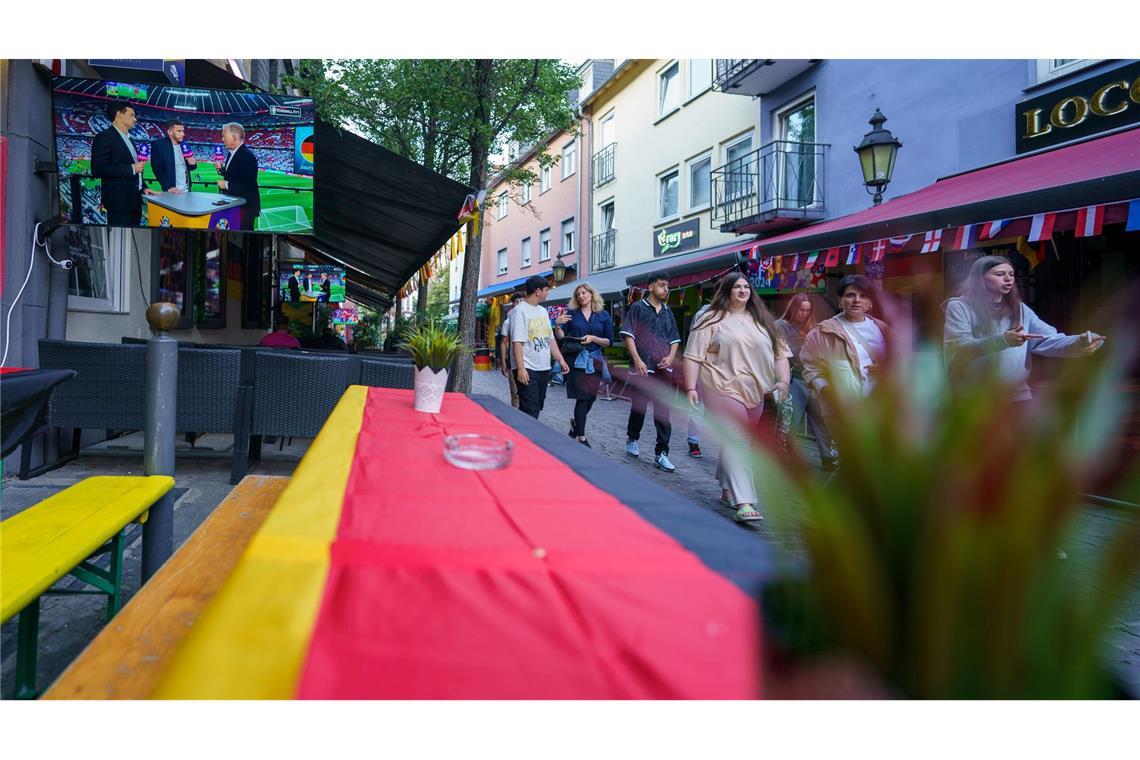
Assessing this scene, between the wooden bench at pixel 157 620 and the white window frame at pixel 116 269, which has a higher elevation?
the white window frame at pixel 116 269

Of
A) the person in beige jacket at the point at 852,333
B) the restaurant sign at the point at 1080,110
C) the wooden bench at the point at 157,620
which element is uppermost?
the restaurant sign at the point at 1080,110

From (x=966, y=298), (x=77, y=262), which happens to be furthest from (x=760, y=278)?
(x=77, y=262)

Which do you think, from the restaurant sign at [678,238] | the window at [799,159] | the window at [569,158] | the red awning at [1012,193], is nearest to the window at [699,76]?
the restaurant sign at [678,238]

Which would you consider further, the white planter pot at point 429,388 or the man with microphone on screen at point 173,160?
the man with microphone on screen at point 173,160

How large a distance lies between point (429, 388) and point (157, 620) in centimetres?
151

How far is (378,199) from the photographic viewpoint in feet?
24.8

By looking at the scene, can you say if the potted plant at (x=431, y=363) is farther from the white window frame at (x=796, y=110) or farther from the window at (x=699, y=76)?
the window at (x=699, y=76)

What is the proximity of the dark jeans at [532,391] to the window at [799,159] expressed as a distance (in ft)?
27.3

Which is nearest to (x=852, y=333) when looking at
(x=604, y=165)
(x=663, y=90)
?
(x=663, y=90)

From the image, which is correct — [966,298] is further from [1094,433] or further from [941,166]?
[941,166]

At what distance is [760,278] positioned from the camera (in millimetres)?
9742

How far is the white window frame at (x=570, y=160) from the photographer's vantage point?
82.5 feet
